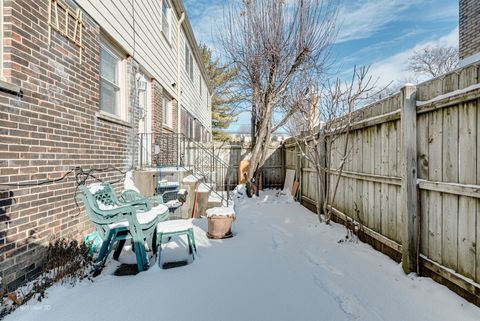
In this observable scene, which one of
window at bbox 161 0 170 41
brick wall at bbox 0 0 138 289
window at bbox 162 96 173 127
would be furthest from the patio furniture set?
window at bbox 161 0 170 41

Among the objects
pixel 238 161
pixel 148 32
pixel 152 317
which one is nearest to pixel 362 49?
pixel 238 161

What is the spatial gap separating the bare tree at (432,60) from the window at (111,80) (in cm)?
2288

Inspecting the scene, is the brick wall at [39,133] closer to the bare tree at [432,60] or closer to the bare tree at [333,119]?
the bare tree at [333,119]

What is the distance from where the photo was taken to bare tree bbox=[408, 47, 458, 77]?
20.2 meters

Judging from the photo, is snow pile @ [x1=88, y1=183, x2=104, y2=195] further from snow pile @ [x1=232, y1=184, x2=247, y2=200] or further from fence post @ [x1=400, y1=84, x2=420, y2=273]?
snow pile @ [x1=232, y1=184, x2=247, y2=200]

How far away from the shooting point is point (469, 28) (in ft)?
21.7

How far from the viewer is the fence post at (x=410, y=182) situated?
2787 millimetres

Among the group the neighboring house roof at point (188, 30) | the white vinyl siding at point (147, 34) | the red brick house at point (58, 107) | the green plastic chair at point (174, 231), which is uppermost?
the neighboring house roof at point (188, 30)

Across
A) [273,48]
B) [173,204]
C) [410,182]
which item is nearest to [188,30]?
[273,48]

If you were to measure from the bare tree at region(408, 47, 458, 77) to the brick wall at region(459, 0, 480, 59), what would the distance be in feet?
52.7

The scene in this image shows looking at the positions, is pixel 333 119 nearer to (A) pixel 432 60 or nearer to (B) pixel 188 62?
(B) pixel 188 62

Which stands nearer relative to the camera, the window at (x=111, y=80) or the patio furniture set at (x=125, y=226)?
the patio furniture set at (x=125, y=226)

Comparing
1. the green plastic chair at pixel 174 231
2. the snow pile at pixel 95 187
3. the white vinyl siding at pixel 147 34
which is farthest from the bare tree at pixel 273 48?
the snow pile at pixel 95 187

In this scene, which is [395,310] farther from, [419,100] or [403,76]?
[403,76]
